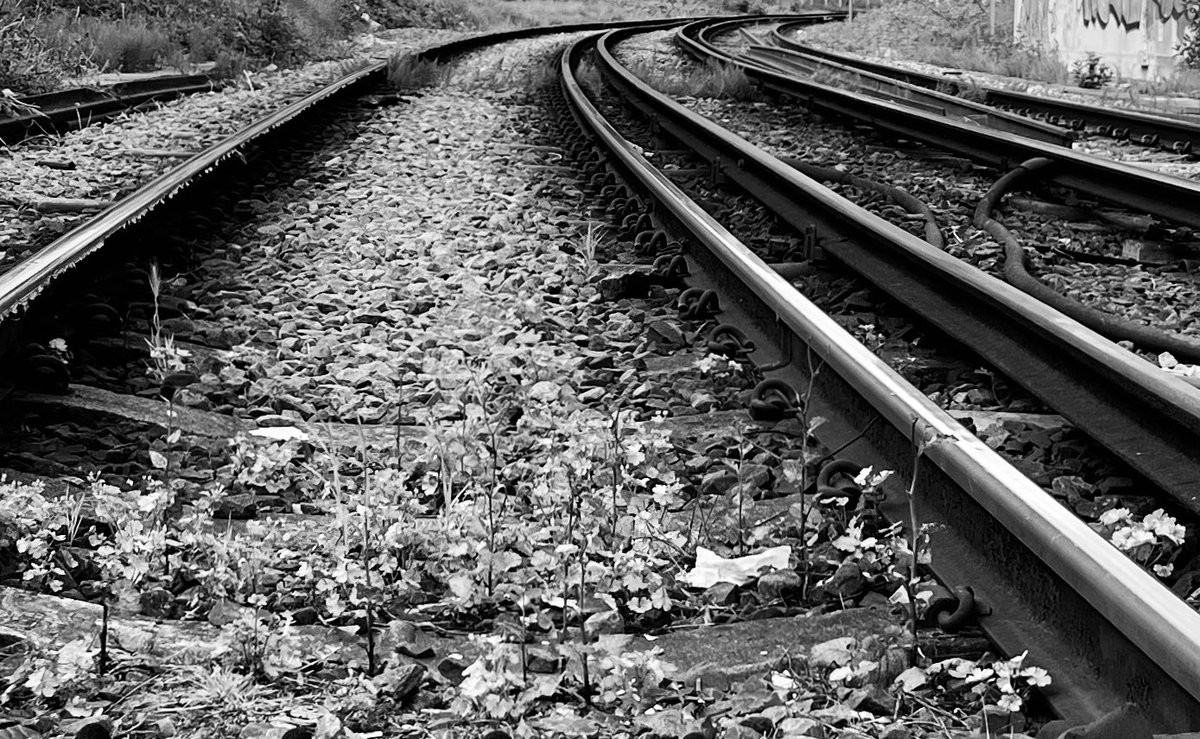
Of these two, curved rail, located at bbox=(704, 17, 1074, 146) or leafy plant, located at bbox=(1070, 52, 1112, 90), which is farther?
leafy plant, located at bbox=(1070, 52, 1112, 90)

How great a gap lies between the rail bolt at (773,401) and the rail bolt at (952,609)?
3.71ft

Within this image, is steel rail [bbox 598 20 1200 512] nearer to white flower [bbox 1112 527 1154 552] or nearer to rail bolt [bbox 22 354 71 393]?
white flower [bbox 1112 527 1154 552]

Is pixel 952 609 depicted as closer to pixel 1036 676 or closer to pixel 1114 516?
pixel 1036 676

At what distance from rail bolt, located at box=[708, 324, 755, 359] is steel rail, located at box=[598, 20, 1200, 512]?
540 mm

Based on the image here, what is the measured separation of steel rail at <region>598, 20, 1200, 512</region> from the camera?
2.86 meters

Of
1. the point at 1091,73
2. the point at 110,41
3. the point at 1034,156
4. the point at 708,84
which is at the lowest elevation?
the point at 1091,73

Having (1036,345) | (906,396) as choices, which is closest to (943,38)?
(1036,345)

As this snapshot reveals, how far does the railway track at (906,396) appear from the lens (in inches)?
78.9

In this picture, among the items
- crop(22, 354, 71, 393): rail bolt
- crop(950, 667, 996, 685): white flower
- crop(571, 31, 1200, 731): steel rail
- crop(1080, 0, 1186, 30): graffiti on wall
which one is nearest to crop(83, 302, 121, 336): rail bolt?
crop(22, 354, 71, 393): rail bolt

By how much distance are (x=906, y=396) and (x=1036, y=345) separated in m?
0.81

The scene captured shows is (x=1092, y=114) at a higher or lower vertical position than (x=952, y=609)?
lower

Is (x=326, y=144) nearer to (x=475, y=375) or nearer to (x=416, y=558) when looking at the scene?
(x=475, y=375)

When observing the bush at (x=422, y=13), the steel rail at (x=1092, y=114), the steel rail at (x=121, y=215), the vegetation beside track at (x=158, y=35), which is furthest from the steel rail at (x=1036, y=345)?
the bush at (x=422, y=13)

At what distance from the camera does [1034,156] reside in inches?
295
